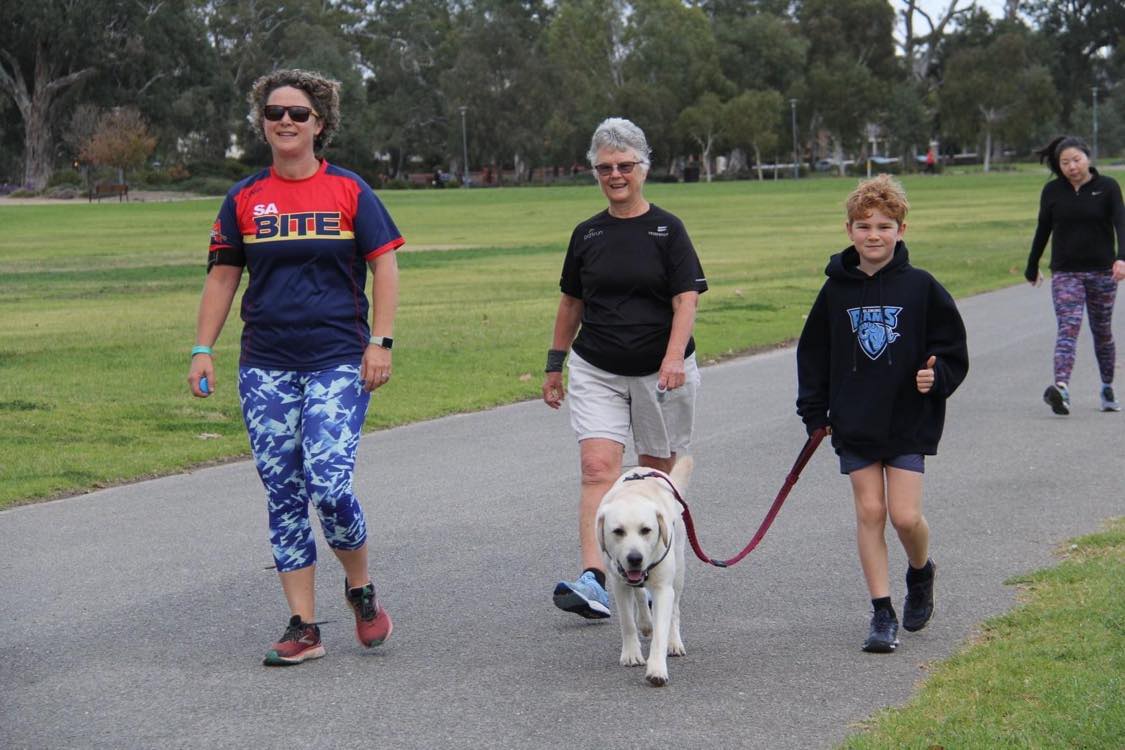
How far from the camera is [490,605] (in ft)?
22.4

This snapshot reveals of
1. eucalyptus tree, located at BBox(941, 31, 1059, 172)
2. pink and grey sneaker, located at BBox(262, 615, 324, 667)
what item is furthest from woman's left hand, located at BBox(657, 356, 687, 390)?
eucalyptus tree, located at BBox(941, 31, 1059, 172)

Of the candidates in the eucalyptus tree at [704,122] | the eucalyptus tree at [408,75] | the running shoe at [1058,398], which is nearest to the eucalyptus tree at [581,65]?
the eucalyptus tree at [704,122]

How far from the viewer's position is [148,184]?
316ft

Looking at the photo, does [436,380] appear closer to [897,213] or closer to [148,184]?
[897,213]

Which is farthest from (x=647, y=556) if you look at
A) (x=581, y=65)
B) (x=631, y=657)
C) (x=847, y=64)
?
(x=581, y=65)

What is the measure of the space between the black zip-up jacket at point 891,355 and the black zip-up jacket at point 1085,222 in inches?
254

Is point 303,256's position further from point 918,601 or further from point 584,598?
point 918,601

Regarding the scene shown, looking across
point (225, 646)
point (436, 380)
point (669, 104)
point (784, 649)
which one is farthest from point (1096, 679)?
point (669, 104)

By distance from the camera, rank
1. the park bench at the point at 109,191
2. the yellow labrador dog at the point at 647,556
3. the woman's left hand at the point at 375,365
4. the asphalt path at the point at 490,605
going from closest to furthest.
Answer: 1. the asphalt path at the point at 490,605
2. the yellow labrador dog at the point at 647,556
3. the woman's left hand at the point at 375,365
4. the park bench at the point at 109,191

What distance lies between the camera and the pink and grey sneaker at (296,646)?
5.89m

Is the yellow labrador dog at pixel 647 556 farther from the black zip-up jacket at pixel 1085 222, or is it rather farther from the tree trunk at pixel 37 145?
the tree trunk at pixel 37 145

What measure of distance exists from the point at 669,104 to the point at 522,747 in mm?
105819

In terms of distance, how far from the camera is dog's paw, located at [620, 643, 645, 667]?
5867mm

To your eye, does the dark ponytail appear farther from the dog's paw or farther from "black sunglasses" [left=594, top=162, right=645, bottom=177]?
the dog's paw
